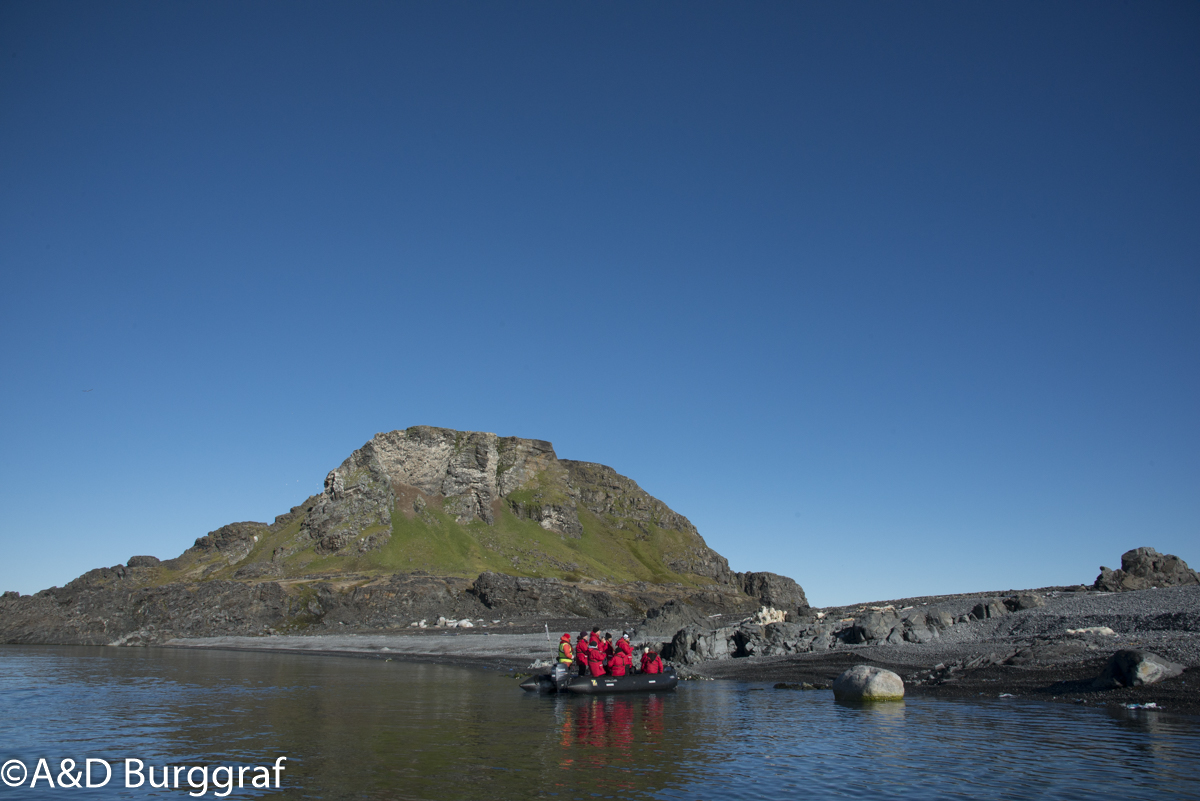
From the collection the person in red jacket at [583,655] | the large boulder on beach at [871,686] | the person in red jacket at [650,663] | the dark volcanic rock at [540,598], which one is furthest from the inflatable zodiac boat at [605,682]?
the dark volcanic rock at [540,598]

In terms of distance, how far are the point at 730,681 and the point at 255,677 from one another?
96.9 feet

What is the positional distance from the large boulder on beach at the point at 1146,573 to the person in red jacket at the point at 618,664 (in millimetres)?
49626

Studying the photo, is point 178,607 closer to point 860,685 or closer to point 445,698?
point 445,698

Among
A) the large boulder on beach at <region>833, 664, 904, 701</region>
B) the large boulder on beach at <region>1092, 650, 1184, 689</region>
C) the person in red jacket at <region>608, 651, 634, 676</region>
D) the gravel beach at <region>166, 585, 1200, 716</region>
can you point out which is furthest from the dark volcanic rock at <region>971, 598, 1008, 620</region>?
the person in red jacket at <region>608, 651, 634, 676</region>

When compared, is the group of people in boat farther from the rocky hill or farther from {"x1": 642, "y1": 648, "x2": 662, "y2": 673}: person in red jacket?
the rocky hill

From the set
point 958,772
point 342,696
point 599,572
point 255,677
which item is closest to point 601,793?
point 958,772

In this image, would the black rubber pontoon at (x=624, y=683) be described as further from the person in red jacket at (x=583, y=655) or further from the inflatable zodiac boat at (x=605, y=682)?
the person in red jacket at (x=583, y=655)

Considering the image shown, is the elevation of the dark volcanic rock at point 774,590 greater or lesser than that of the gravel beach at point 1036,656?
lesser

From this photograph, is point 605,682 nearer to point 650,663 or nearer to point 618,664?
point 618,664

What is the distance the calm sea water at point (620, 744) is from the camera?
1638 centimetres

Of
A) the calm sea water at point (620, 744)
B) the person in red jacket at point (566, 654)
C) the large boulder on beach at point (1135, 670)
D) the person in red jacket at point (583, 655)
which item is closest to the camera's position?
the calm sea water at point (620, 744)

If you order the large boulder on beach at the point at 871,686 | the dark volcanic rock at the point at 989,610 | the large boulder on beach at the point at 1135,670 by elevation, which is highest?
the dark volcanic rock at the point at 989,610

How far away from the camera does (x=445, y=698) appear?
110ft

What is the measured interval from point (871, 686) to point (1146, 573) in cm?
5055
